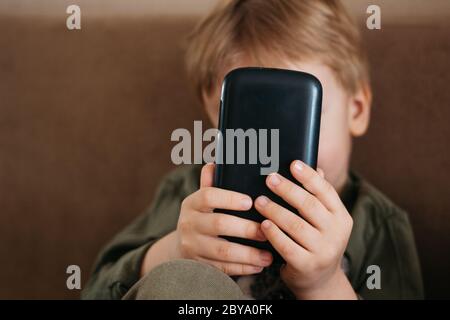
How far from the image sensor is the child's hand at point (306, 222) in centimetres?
43

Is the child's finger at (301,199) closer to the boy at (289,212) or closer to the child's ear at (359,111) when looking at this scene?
the boy at (289,212)

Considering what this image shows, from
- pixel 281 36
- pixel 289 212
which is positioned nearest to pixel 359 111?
pixel 281 36

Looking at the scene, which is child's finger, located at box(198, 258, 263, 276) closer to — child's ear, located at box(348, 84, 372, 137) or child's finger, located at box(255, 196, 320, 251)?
child's finger, located at box(255, 196, 320, 251)

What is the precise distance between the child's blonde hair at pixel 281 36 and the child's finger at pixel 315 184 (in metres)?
0.16

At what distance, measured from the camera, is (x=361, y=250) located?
62cm

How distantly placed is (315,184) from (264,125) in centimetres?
7

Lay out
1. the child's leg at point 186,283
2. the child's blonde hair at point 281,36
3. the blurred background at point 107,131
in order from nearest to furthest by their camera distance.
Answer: the child's leg at point 186,283 → the child's blonde hair at point 281,36 → the blurred background at point 107,131

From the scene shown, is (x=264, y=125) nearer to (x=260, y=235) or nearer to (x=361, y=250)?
(x=260, y=235)

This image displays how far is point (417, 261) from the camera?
0.62m

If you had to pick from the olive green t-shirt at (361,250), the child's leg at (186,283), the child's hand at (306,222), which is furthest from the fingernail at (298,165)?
the olive green t-shirt at (361,250)

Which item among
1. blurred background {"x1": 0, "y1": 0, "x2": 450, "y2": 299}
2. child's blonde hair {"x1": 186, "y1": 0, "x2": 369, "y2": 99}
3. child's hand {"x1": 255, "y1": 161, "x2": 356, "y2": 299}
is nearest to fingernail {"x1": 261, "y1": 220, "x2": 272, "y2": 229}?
child's hand {"x1": 255, "y1": 161, "x2": 356, "y2": 299}
